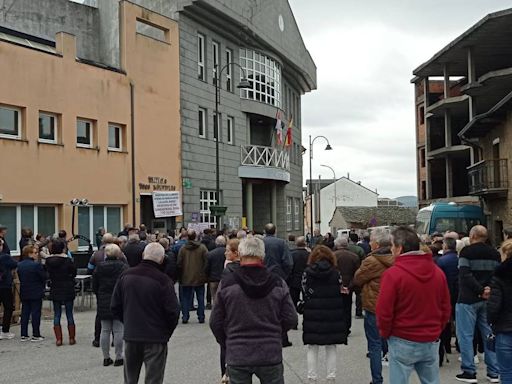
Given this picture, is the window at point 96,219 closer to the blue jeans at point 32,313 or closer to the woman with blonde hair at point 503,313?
the blue jeans at point 32,313

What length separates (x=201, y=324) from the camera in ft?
43.3

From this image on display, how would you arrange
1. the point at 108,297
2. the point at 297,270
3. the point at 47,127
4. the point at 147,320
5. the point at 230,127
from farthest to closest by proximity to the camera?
the point at 230,127 → the point at 47,127 → the point at 297,270 → the point at 108,297 → the point at 147,320

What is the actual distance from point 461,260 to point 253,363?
383 centimetres

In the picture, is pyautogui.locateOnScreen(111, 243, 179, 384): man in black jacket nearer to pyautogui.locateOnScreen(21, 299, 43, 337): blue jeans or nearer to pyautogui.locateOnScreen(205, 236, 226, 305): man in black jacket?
pyautogui.locateOnScreen(21, 299, 43, 337): blue jeans

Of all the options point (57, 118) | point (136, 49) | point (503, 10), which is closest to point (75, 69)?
point (57, 118)

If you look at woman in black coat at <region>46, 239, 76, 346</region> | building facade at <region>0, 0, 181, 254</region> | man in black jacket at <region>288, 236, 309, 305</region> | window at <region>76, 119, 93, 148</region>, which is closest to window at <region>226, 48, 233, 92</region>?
building facade at <region>0, 0, 181, 254</region>

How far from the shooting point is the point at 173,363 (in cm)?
930

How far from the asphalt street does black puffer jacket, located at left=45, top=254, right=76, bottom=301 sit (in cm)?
88

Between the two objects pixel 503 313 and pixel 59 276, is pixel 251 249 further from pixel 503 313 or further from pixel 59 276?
pixel 59 276

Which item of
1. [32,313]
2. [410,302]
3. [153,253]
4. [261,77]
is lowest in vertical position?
[32,313]

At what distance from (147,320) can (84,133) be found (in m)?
17.9

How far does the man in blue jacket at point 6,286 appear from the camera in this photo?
11234mm

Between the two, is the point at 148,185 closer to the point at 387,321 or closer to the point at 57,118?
the point at 57,118

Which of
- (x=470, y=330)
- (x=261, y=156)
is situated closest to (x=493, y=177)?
(x=261, y=156)
